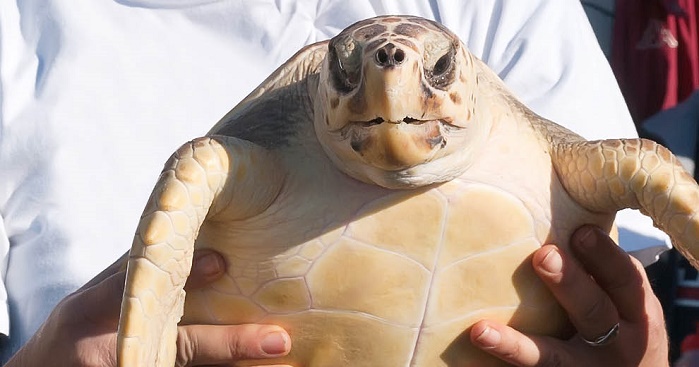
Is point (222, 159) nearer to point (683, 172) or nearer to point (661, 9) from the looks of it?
point (683, 172)

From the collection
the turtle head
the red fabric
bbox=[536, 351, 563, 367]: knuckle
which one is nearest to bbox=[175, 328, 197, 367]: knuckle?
the turtle head

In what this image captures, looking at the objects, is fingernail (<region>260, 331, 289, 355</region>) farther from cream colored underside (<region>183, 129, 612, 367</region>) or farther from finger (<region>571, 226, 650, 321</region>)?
finger (<region>571, 226, 650, 321</region>)

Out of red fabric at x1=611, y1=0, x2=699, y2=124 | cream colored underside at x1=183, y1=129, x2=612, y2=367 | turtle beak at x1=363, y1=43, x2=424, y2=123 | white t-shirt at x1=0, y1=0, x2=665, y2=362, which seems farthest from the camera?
red fabric at x1=611, y1=0, x2=699, y2=124

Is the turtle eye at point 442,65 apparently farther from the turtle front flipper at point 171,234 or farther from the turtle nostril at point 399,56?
the turtle front flipper at point 171,234

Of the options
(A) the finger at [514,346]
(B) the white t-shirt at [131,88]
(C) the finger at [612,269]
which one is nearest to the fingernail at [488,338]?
(A) the finger at [514,346]

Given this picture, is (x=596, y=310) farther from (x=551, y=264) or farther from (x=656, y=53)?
(x=656, y=53)

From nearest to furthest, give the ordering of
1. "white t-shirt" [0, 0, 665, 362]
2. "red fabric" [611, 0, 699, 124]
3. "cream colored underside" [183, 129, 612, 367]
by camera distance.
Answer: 1. "cream colored underside" [183, 129, 612, 367]
2. "white t-shirt" [0, 0, 665, 362]
3. "red fabric" [611, 0, 699, 124]

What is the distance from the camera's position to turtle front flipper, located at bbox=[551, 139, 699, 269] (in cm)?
88

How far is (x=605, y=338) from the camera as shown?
96cm

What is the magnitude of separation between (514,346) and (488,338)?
29 millimetres

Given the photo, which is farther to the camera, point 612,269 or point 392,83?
point 612,269

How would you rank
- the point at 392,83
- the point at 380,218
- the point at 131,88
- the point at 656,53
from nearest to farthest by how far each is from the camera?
the point at 392,83 < the point at 380,218 < the point at 131,88 < the point at 656,53

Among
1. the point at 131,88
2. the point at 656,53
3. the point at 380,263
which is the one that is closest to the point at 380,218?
the point at 380,263

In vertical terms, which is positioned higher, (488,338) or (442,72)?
(442,72)
